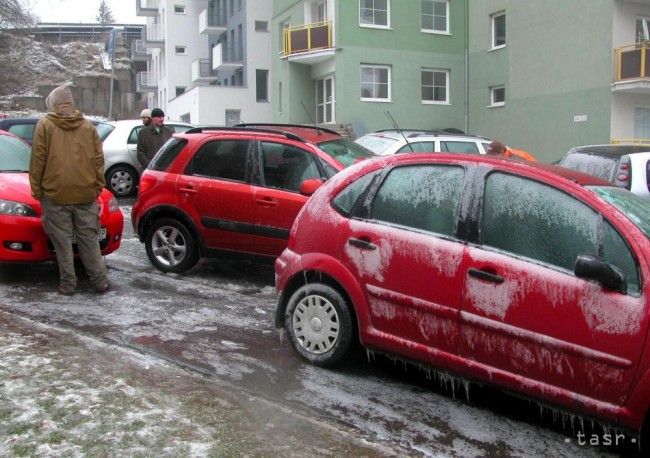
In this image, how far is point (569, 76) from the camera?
79.4 feet

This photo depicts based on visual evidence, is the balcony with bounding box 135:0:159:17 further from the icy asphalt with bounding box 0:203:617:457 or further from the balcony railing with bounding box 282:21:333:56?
the icy asphalt with bounding box 0:203:617:457

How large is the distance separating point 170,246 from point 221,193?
36.2 inches

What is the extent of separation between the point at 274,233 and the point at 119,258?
8.08 ft

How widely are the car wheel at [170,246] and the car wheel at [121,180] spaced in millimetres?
6427

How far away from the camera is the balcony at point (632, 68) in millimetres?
21703

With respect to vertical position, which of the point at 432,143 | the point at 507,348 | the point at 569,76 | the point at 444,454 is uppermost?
the point at 569,76

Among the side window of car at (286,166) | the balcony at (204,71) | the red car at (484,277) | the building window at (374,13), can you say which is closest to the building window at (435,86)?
the building window at (374,13)

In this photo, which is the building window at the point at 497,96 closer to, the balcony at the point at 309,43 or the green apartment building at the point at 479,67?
the green apartment building at the point at 479,67

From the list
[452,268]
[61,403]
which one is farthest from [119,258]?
[452,268]

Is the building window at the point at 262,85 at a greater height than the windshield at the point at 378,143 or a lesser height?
greater

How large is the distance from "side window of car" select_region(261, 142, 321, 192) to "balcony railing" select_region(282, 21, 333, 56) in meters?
22.2

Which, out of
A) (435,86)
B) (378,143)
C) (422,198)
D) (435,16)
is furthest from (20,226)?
(435,16)

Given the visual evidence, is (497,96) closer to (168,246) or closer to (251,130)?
(251,130)

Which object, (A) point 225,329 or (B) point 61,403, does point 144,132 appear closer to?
(A) point 225,329
